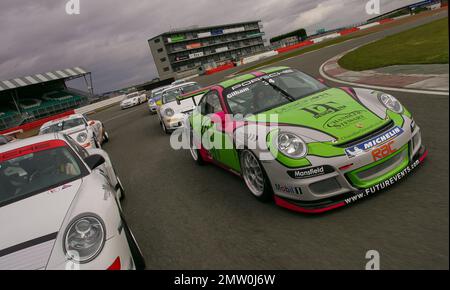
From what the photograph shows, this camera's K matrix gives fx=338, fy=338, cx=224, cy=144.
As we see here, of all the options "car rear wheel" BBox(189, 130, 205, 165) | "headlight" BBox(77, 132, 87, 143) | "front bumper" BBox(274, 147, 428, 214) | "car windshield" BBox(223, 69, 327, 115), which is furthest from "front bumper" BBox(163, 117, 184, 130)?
"front bumper" BBox(274, 147, 428, 214)

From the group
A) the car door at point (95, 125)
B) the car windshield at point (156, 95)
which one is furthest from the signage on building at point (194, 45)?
the car door at point (95, 125)

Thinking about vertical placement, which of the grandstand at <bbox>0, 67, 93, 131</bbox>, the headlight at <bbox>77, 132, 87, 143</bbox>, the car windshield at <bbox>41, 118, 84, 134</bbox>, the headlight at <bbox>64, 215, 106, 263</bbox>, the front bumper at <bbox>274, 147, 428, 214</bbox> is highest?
the grandstand at <bbox>0, 67, 93, 131</bbox>

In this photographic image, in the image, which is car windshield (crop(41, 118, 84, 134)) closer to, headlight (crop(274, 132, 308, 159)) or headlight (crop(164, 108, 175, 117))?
headlight (crop(164, 108, 175, 117))

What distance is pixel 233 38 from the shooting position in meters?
114

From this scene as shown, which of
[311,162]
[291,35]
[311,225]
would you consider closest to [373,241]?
[311,225]

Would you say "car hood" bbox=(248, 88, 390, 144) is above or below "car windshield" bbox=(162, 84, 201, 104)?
below

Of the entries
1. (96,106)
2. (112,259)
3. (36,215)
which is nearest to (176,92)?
(36,215)

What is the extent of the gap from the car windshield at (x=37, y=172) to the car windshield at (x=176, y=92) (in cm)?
776

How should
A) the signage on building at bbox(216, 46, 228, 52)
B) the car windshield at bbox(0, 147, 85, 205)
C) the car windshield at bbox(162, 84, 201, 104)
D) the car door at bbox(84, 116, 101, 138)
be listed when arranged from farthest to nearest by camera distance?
the signage on building at bbox(216, 46, 228, 52) < the car windshield at bbox(162, 84, 201, 104) < the car door at bbox(84, 116, 101, 138) < the car windshield at bbox(0, 147, 85, 205)

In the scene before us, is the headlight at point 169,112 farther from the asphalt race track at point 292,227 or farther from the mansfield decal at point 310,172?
the mansfield decal at point 310,172

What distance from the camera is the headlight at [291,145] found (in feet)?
10.9

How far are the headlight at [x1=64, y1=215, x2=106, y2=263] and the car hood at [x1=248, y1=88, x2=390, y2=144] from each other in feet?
7.07

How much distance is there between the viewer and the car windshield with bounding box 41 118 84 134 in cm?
1044
